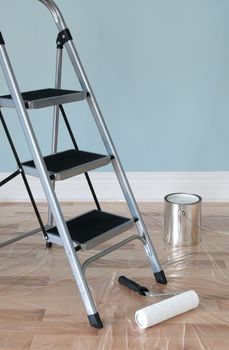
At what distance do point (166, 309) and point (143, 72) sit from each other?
1471 mm

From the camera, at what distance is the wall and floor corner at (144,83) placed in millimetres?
2820

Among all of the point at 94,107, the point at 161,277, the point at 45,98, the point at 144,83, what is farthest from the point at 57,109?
the point at 161,277

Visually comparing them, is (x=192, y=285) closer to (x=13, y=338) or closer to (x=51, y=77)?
(x=13, y=338)

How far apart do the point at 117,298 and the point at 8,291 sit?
0.43m

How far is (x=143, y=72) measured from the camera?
2.89 metres

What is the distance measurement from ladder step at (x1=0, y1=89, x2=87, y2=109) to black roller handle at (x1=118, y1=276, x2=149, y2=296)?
2.40 feet

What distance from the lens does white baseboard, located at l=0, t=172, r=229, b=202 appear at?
304 cm

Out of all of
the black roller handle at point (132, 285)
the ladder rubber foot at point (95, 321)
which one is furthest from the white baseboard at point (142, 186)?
the ladder rubber foot at point (95, 321)

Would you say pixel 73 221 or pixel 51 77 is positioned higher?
pixel 51 77

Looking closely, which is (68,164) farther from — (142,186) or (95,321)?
(142,186)

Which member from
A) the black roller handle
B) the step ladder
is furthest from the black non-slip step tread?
the black roller handle

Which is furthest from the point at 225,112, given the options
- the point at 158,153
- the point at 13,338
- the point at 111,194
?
the point at 13,338

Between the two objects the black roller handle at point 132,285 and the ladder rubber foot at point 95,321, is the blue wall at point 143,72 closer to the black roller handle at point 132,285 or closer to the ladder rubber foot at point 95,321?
the black roller handle at point 132,285

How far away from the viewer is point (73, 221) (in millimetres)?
2084
